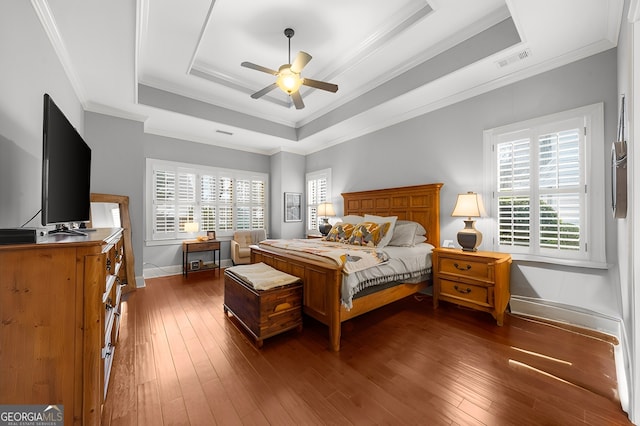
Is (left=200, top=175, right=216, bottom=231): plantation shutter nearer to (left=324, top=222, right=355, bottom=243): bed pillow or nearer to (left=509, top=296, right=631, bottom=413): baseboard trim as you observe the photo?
(left=324, top=222, right=355, bottom=243): bed pillow

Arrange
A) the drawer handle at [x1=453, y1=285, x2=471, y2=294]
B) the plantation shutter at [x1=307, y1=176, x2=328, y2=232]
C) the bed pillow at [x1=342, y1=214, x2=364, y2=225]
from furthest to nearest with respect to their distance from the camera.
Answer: the plantation shutter at [x1=307, y1=176, x2=328, y2=232]
the bed pillow at [x1=342, y1=214, x2=364, y2=225]
the drawer handle at [x1=453, y1=285, x2=471, y2=294]

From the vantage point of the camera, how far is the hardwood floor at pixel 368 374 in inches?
61.4

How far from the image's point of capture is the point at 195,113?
4.30 metres

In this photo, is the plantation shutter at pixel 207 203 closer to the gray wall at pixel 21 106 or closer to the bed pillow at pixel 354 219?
the bed pillow at pixel 354 219

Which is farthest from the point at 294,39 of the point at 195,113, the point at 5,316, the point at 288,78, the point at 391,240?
the point at 5,316

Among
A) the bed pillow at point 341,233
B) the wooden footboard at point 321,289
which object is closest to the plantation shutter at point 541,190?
the bed pillow at point 341,233

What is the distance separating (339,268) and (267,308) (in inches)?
30.3

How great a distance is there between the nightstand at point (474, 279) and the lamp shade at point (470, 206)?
0.48 metres

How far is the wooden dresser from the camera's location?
115cm

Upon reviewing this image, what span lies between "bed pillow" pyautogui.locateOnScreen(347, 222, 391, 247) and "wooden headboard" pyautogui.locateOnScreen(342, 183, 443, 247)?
2.30ft

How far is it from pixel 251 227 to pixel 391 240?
372 centimetres

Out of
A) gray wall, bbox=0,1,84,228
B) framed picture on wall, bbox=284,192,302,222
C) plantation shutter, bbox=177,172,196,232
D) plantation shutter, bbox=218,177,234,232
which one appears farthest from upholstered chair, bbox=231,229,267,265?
gray wall, bbox=0,1,84,228

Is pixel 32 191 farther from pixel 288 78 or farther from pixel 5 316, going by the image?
pixel 288 78

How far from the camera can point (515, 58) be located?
2.78 meters
